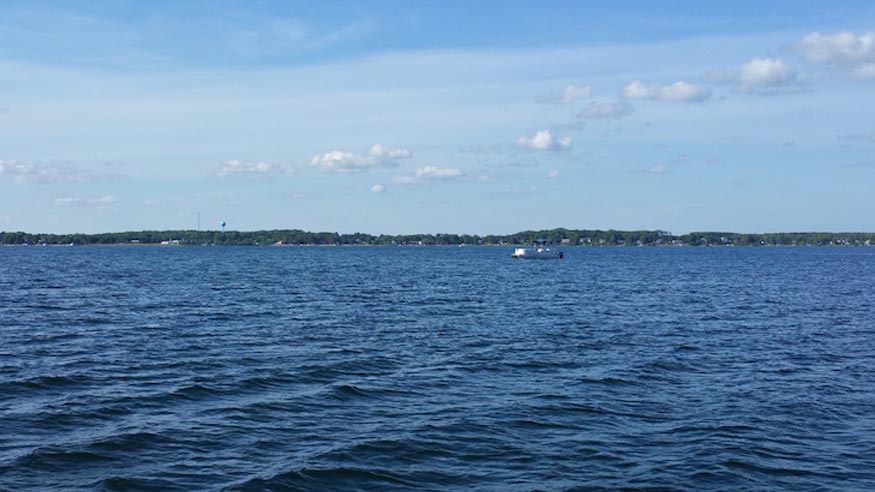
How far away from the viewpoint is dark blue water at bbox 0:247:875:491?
62.6 ft

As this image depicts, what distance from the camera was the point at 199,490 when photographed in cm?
1756

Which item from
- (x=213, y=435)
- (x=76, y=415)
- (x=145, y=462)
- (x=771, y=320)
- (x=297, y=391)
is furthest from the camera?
(x=771, y=320)

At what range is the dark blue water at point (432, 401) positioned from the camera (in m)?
19.1

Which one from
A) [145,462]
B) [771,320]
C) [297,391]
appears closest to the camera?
[145,462]

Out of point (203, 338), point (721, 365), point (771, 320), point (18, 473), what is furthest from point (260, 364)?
point (771, 320)

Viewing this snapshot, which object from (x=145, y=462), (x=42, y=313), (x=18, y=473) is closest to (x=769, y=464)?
(x=145, y=462)

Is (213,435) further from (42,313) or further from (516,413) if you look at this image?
(42,313)

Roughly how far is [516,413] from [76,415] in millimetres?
12804

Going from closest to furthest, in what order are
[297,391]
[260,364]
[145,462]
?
[145,462], [297,391], [260,364]

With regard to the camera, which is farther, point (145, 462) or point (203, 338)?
point (203, 338)

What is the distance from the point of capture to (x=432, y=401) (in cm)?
2639

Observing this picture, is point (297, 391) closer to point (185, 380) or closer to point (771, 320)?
point (185, 380)

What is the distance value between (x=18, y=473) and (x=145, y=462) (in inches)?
105

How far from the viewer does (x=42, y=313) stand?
51.9 meters
